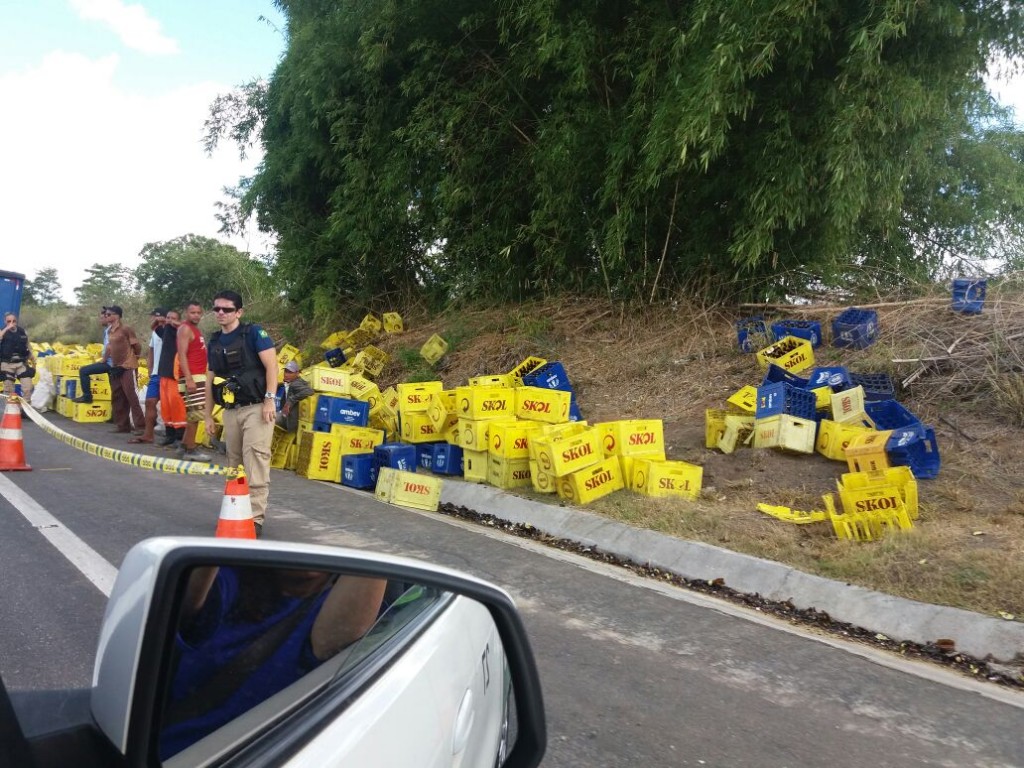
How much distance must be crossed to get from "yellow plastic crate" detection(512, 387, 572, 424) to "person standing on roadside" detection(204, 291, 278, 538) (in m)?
2.98

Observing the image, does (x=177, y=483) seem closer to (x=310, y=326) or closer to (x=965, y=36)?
(x=965, y=36)

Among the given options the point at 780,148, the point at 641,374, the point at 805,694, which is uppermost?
the point at 780,148

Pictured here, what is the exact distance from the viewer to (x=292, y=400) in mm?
9594

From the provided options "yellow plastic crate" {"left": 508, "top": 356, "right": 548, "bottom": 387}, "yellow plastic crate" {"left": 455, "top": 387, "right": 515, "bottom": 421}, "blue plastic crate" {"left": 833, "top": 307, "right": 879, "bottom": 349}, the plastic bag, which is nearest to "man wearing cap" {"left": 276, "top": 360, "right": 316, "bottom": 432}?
→ "yellow plastic crate" {"left": 455, "top": 387, "right": 515, "bottom": 421}

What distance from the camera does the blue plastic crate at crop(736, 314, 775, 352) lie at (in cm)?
1089

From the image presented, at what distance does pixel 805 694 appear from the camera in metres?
4.06

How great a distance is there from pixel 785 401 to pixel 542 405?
2522mm

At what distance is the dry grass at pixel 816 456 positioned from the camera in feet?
18.4

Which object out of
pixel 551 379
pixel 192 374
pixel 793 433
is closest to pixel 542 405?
pixel 551 379

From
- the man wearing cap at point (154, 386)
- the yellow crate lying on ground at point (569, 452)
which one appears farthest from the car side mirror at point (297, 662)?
the man wearing cap at point (154, 386)

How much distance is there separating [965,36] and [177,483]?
10609 millimetres

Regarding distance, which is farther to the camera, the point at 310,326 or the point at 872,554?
the point at 310,326

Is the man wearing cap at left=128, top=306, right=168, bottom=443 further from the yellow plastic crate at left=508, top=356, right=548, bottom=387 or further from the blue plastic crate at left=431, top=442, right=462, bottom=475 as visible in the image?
the yellow plastic crate at left=508, top=356, right=548, bottom=387

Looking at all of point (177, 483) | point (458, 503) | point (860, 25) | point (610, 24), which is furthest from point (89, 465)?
point (860, 25)
